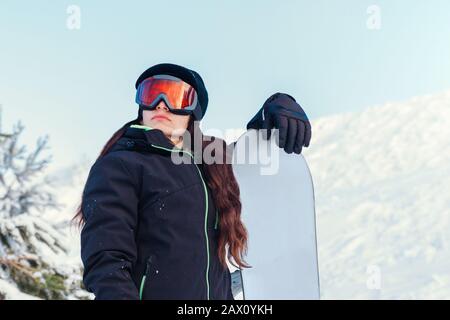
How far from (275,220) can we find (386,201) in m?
15.3

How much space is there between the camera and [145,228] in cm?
189

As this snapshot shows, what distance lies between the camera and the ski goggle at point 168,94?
6.96ft

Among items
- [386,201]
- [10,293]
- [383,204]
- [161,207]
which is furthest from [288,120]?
[386,201]

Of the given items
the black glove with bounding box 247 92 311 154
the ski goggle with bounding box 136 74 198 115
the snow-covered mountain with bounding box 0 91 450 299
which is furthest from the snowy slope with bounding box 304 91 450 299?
the ski goggle with bounding box 136 74 198 115

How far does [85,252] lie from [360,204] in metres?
16.4

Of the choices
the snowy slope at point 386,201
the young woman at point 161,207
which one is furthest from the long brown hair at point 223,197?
the snowy slope at point 386,201

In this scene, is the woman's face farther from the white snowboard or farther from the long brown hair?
the white snowboard

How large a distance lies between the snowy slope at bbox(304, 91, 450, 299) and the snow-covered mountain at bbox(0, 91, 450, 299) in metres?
0.02

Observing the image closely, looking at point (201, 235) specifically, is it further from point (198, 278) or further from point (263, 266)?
point (263, 266)

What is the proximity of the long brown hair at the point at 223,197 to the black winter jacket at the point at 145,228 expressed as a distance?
7 cm

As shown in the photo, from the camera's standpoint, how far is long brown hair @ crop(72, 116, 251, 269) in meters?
2.08

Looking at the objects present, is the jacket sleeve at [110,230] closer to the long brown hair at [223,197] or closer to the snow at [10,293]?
the long brown hair at [223,197]

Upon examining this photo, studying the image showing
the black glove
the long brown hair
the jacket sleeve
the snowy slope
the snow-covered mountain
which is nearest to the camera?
the jacket sleeve
